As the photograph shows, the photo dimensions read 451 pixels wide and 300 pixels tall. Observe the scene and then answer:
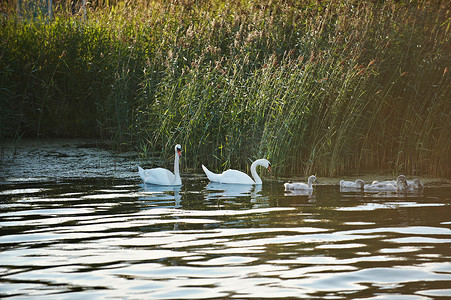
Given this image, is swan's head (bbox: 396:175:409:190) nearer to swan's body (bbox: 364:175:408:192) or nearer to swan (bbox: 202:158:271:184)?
swan's body (bbox: 364:175:408:192)

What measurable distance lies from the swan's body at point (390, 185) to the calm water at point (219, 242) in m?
0.39

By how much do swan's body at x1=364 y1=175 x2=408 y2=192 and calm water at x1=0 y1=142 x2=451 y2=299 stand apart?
1.28 feet

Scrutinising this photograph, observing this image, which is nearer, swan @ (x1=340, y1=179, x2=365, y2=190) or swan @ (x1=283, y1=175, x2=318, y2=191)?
swan @ (x1=283, y1=175, x2=318, y2=191)

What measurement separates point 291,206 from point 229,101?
14.2 feet

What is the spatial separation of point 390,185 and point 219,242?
4430 mm

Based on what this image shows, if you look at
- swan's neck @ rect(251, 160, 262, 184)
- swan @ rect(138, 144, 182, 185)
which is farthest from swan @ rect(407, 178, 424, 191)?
swan @ rect(138, 144, 182, 185)

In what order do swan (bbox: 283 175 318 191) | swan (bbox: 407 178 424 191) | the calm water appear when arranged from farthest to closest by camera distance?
1. swan (bbox: 407 178 424 191)
2. swan (bbox: 283 175 318 191)
3. the calm water

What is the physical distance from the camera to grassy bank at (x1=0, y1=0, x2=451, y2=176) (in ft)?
39.4

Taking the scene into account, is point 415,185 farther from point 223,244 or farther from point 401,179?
point 223,244

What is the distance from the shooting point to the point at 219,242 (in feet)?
22.1

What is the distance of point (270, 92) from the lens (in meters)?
12.1

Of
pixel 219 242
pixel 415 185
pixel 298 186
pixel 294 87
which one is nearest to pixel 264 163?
pixel 298 186

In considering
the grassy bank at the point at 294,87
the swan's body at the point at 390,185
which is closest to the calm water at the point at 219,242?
the swan's body at the point at 390,185

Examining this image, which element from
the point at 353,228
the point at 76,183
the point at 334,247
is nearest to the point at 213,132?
the point at 76,183
